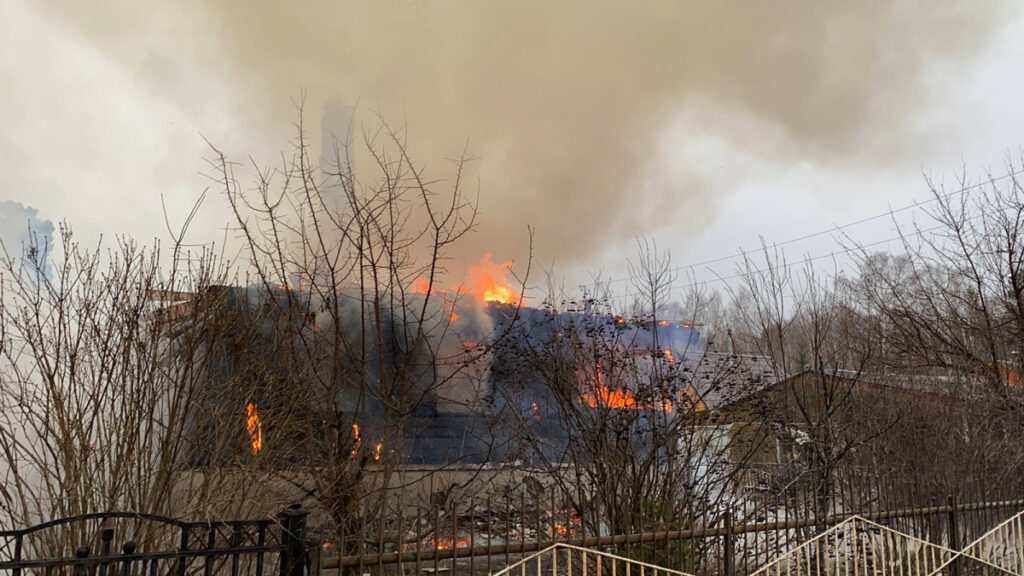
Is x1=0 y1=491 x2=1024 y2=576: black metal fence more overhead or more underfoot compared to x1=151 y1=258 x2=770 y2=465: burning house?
more underfoot

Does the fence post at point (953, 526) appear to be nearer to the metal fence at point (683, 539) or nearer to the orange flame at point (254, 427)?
the metal fence at point (683, 539)

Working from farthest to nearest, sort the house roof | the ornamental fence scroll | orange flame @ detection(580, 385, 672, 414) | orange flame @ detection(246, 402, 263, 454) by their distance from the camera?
1. the house roof
2. orange flame @ detection(580, 385, 672, 414)
3. orange flame @ detection(246, 402, 263, 454)
4. the ornamental fence scroll

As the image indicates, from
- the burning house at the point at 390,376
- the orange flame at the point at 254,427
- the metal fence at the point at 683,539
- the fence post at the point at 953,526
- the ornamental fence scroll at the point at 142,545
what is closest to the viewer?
the ornamental fence scroll at the point at 142,545

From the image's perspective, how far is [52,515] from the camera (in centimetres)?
353

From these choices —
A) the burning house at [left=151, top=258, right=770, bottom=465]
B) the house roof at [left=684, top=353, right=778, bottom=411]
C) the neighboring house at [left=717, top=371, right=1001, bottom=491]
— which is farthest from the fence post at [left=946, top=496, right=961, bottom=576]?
the burning house at [left=151, top=258, right=770, bottom=465]

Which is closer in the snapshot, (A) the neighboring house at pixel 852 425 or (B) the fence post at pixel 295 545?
(B) the fence post at pixel 295 545

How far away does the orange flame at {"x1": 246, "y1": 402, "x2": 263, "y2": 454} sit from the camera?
411cm

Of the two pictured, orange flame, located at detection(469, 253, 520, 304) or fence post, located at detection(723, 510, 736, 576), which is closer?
fence post, located at detection(723, 510, 736, 576)

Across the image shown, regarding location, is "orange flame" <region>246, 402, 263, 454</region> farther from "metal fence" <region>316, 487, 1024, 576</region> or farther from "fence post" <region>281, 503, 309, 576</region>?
"fence post" <region>281, 503, 309, 576</region>

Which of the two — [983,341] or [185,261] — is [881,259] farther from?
[185,261]

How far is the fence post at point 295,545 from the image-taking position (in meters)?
2.98

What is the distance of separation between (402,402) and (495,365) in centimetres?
300

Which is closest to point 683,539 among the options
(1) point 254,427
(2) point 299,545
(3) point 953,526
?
(2) point 299,545

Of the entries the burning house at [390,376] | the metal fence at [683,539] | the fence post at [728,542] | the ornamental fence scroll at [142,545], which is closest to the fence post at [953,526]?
the metal fence at [683,539]
